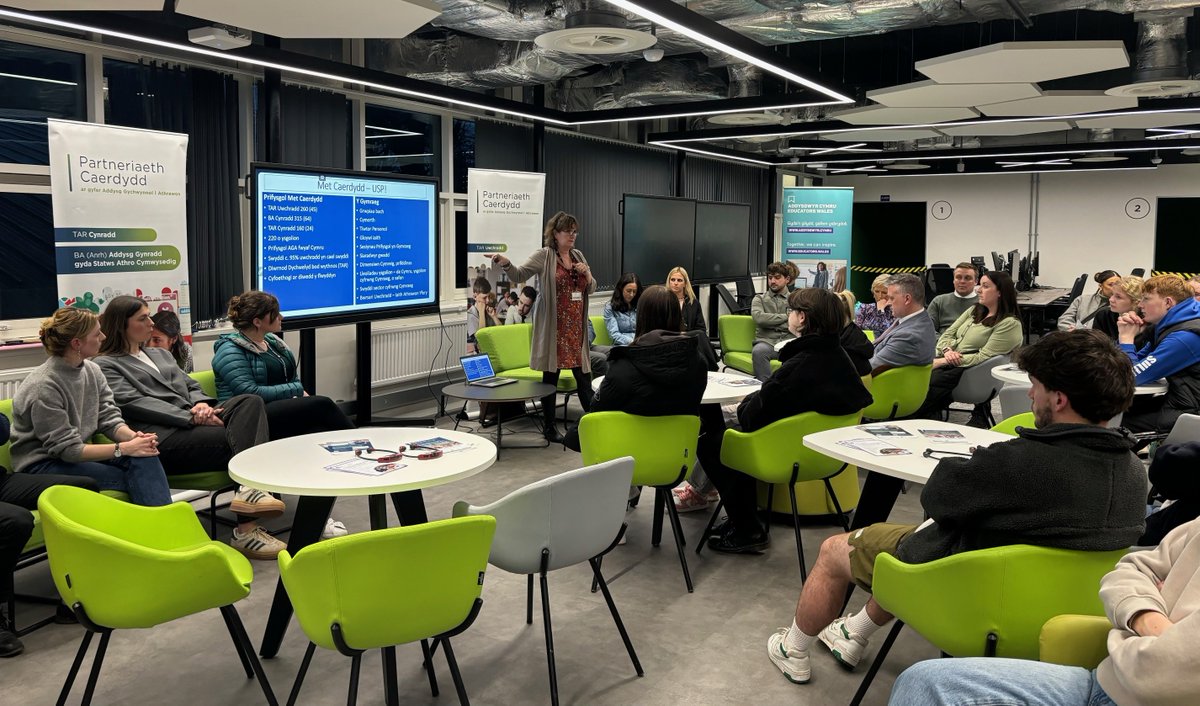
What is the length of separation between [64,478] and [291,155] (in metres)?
3.68

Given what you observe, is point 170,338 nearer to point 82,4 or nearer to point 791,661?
point 82,4

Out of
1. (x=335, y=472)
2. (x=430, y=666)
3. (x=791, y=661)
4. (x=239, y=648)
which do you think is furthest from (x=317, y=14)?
(x=791, y=661)

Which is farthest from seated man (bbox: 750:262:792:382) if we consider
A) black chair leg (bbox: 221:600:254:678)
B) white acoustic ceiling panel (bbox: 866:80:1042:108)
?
black chair leg (bbox: 221:600:254:678)

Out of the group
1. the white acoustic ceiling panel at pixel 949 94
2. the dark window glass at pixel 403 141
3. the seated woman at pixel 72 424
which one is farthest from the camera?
the dark window glass at pixel 403 141

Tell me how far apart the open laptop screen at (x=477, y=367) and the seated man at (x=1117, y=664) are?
4.78 m

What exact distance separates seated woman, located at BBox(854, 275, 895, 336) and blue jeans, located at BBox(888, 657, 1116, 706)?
17.1ft

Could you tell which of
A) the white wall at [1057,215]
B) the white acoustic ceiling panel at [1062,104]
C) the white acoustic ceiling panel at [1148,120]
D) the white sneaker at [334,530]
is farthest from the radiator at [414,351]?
the white wall at [1057,215]

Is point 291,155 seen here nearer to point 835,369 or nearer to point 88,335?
point 88,335

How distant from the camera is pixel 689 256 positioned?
10.4 metres

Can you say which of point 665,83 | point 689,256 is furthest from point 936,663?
point 689,256

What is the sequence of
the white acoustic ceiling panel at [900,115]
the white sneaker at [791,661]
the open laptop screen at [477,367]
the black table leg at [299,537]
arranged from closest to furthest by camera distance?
the white sneaker at [791,661]
the black table leg at [299,537]
the open laptop screen at [477,367]
the white acoustic ceiling panel at [900,115]

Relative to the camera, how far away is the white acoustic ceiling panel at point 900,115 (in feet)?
26.9

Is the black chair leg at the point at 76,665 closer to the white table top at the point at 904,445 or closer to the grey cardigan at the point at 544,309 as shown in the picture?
the white table top at the point at 904,445

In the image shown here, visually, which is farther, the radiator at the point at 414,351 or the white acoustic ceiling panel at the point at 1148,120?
the white acoustic ceiling panel at the point at 1148,120
